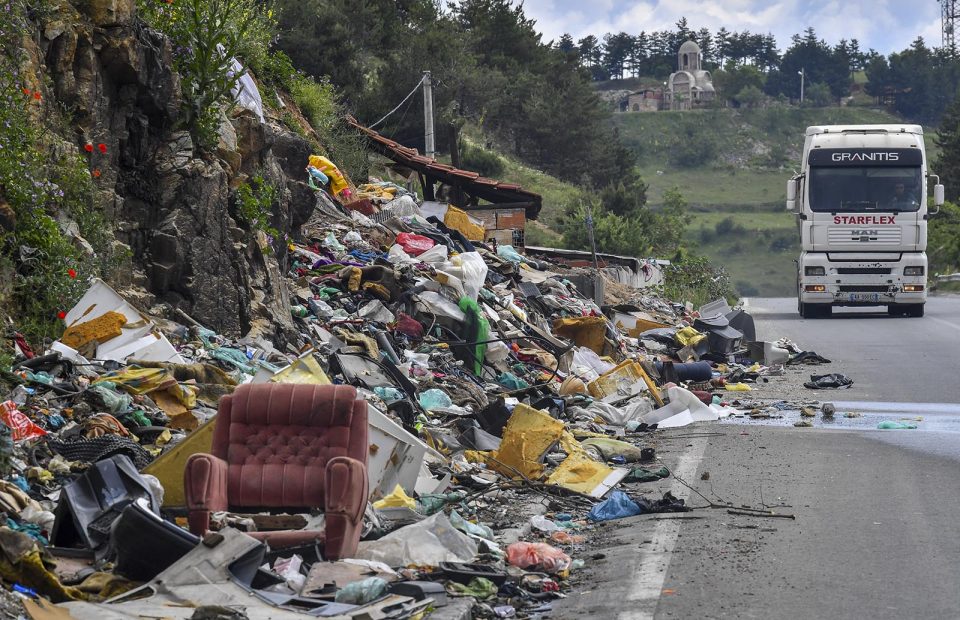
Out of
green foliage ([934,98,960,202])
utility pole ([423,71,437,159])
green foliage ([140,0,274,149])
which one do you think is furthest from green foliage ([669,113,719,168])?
green foliage ([140,0,274,149])

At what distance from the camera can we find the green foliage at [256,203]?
14008 millimetres

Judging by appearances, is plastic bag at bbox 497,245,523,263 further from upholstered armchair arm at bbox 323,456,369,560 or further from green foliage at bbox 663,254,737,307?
upholstered armchair arm at bbox 323,456,369,560

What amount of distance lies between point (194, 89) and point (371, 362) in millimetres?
4198

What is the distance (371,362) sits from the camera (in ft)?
40.8

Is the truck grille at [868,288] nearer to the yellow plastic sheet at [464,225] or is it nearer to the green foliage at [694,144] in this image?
the yellow plastic sheet at [464,225]

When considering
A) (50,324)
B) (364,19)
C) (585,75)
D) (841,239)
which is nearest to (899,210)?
(841,239)

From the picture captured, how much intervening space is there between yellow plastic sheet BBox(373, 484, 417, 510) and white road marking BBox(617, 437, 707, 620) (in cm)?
172

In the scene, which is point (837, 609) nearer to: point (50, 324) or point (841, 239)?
point (50, 324)

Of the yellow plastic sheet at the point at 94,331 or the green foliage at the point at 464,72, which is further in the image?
the green foliage at the point at 464,72

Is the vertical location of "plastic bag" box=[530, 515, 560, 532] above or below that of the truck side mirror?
below

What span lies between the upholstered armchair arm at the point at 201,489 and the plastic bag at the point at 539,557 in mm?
1798

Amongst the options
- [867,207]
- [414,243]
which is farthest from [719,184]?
[414,243]

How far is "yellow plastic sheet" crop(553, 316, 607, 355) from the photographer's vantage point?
59.5ft

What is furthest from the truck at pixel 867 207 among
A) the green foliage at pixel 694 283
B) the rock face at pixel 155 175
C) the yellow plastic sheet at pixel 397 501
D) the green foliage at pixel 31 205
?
the yellow plastic sheet at pixel 397 501
